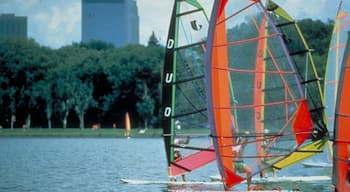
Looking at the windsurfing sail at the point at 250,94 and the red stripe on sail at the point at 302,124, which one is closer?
the windsurfing sail at the point at 250,94

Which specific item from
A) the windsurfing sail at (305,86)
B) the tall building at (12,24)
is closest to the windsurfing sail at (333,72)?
the windsurfing sail at (305,86)

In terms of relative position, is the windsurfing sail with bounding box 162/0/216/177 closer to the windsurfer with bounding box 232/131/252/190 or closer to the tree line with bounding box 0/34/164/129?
the windsurfer with bounding box 232/131/252/190

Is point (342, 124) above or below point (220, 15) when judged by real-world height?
below

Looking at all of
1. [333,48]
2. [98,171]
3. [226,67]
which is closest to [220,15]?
→ [226,67]


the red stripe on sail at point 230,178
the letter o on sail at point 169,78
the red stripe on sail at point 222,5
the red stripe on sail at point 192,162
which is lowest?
the red stripe on sail at point 230,178

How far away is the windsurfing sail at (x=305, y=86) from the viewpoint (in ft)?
98.4

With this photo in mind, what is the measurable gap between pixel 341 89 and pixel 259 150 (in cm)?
481

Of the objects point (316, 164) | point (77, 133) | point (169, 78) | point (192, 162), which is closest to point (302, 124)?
point (192, 162)

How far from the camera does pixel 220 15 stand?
25828 millimetres

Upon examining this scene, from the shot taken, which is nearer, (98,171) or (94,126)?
(98,171)

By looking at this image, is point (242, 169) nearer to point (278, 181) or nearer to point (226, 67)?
point (226, 67)

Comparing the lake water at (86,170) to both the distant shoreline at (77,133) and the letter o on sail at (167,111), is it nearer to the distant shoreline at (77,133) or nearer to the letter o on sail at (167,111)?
the letter o on sail at (167,111)

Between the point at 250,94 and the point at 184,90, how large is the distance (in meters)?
4.16

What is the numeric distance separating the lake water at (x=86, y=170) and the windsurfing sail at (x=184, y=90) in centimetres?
114
